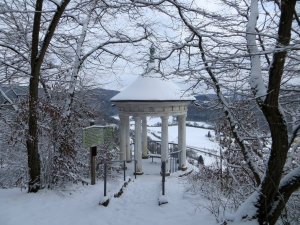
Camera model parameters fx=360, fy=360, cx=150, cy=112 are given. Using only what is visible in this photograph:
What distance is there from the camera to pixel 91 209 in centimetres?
Result: 818

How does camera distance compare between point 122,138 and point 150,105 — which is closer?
point 150,105

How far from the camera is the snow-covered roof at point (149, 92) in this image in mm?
14674

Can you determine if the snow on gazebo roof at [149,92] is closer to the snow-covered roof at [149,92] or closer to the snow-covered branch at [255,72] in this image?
the snow-covered roof at [149,92]

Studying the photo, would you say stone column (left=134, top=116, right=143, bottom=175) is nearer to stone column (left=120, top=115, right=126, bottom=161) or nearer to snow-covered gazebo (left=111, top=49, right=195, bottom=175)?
snow-covered gazebo (left=111, top=49, right=195, bottom=175)

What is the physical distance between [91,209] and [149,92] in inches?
298

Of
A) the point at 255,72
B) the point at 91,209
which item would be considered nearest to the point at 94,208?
the point at 91,209

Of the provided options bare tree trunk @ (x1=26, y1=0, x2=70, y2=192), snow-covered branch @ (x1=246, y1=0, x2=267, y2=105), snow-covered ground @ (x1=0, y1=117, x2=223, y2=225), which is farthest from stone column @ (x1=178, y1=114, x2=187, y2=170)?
snow-covered branch @ (x1=246, y1=0, x2=267, y2=105)

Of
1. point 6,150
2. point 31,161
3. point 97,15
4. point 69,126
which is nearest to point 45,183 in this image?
point 31,161

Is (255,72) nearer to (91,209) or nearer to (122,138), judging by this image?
(91,209)

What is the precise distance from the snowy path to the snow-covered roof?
5.46 meters

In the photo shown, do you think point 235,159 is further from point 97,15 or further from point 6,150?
point 6,150

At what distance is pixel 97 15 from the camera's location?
1131 cm

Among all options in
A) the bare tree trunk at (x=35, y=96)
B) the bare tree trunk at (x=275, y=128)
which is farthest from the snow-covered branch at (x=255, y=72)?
the bare tree trunk at (x=35, y=96)

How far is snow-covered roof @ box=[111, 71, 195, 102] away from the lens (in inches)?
578
